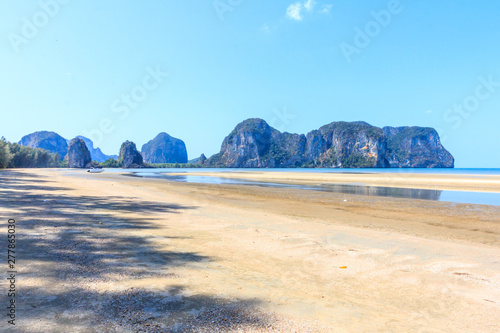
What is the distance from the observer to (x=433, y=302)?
4.32m

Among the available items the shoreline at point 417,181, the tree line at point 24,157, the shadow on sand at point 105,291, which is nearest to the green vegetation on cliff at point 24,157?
the tree line at point 24,157

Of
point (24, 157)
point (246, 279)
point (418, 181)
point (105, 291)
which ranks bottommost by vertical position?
point (418, 181)

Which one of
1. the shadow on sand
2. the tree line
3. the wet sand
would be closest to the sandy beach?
the shadow on sand

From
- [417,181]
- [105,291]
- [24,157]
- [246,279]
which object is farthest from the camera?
[24,157]

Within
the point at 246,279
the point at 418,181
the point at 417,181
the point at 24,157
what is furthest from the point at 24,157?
the point at 246,279

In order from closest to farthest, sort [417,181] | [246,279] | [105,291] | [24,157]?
[105,291]
[246,279]
[417,181]
[24,157]

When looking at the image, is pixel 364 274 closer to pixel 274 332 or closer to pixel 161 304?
pixel 274 332

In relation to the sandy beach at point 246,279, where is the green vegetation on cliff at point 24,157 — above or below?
above

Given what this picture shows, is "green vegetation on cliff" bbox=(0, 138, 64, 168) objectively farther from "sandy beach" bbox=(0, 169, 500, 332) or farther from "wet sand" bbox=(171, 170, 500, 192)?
"sandy beach" bbox=(0, 169, 500, 332)

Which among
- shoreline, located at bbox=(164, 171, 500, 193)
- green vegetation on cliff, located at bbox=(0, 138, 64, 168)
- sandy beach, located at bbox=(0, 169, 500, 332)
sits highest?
green vegetation on cliff, located at bbox=(0, 138, 64, 168)

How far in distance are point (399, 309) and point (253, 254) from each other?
11.2ft

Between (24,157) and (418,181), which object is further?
(24,157)

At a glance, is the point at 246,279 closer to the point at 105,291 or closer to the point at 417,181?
the point at 105,291

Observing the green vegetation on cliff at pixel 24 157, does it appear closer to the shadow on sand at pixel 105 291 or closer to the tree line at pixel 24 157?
the tree line at pixel 24 157
